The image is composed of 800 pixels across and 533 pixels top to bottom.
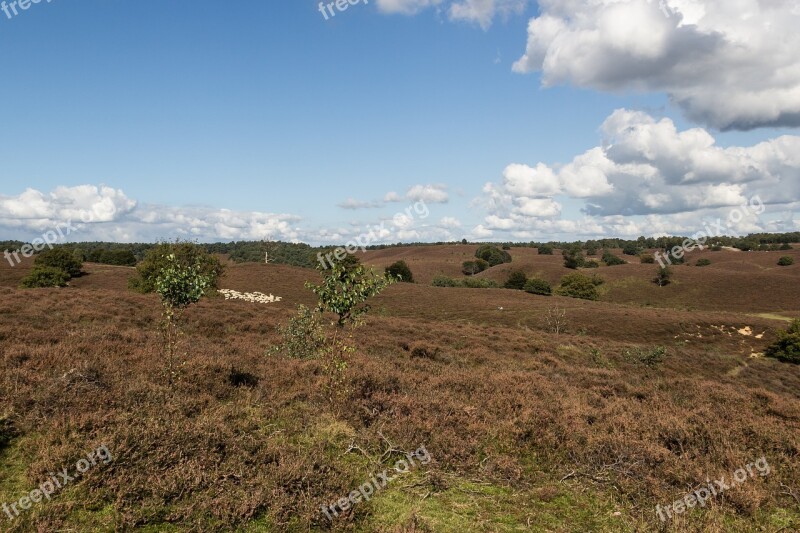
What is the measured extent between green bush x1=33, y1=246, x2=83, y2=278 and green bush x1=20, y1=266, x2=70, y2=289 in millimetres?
2903

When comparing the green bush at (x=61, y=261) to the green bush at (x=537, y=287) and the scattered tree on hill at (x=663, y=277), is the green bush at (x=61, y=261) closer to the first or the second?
the green bush at (x=537, y=287)

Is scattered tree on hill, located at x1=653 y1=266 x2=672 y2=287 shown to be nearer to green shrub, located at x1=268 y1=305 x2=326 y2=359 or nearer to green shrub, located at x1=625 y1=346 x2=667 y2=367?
green shrub, located at x1=625 y1=346 x2=667 y2=367

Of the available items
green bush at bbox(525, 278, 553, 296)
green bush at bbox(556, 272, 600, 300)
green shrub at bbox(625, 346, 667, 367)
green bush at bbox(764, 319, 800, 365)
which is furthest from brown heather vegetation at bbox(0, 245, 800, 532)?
green bush at bbox(556, 272, 600, 300)

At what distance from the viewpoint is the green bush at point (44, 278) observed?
2245 inches

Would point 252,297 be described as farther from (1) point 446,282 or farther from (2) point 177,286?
(2) point 177,286

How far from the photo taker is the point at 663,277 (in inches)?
3656

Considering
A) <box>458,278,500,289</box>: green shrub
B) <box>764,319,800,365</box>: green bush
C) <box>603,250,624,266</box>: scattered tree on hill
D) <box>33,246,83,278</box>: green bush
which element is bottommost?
<box>764,319,800,365</box>: green bush

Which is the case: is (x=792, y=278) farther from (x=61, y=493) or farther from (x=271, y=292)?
(x=61, y=493)

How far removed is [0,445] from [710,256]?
160389mm

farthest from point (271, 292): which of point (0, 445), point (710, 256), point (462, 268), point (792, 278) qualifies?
point (710, 256)

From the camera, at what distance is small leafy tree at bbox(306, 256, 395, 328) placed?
1159 cm

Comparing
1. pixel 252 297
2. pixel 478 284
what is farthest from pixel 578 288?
pixel 252 297

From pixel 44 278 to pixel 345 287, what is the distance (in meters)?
64.9

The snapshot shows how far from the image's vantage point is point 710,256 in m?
131
